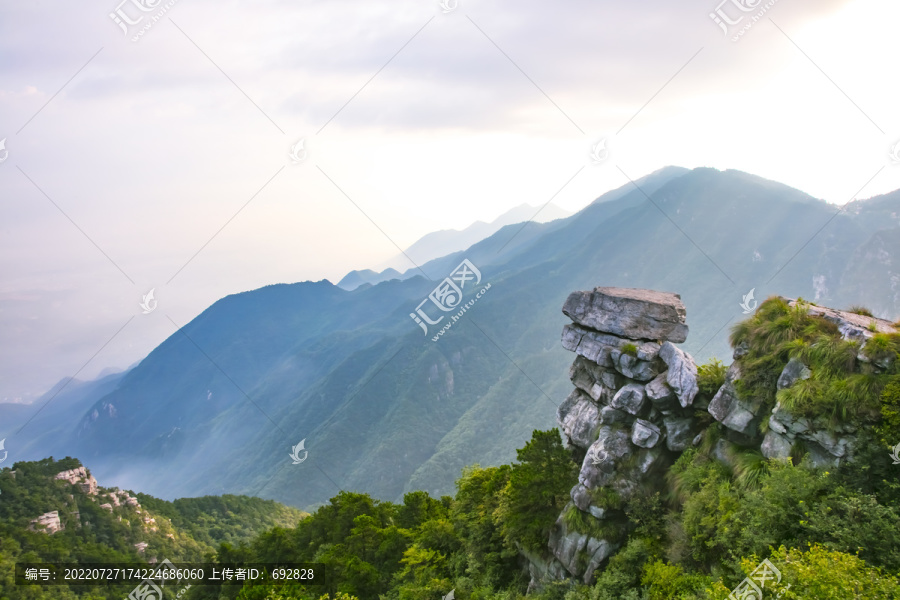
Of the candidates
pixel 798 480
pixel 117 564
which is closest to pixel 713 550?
pixel 798 480

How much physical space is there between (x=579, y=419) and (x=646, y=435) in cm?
456

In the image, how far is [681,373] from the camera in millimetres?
21516

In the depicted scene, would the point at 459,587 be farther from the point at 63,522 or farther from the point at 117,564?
the point at 63,522

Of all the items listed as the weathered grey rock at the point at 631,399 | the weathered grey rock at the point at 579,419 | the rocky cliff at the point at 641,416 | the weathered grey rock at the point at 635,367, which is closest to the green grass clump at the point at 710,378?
the rocky cliff at the point at 641,416

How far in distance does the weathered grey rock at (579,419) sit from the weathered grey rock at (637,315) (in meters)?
3.99

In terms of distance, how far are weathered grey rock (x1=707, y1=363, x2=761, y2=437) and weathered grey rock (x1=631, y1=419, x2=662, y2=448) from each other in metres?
2.53

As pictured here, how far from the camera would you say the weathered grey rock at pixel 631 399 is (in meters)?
22.3

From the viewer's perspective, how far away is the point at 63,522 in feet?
277

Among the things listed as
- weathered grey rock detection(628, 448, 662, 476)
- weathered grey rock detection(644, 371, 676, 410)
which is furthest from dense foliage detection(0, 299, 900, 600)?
weathered grey rock detection(644, 371, 676, 410)

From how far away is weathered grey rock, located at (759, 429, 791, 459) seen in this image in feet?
56.6

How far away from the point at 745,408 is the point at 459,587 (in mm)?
16516

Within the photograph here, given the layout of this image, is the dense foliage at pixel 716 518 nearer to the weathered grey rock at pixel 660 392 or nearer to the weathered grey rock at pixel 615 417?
the weathered grey rock at pixel 660 392

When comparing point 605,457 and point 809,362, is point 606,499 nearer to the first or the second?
point 605,457

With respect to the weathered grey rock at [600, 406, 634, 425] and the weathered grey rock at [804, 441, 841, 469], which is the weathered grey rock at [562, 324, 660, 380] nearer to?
the weathered grey rock at [600, 406, 634, 425]
